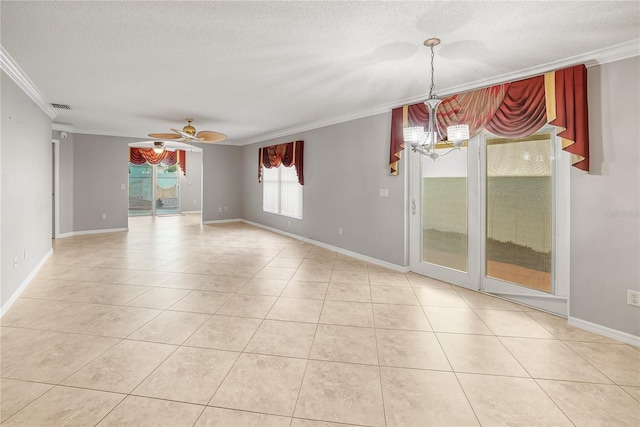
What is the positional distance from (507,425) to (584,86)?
289cm

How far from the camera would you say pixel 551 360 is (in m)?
2.27

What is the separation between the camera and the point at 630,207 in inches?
99.6

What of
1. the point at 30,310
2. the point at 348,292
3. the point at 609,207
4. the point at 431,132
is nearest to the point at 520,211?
the point at 609,207

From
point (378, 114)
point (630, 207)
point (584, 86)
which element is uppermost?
point (378, 114)

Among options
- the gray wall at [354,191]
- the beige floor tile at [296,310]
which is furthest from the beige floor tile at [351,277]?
the beige floor tile at [296,310]

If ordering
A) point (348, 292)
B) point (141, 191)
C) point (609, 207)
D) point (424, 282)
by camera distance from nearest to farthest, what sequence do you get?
1. point (609, 207)
2. point (348, 292)
3. point (424, 282)
4. point (141, 191)

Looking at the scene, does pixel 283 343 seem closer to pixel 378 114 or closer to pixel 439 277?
pixel 439 277

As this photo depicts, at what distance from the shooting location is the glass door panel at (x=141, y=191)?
11102mm

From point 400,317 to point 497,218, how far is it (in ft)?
5.45

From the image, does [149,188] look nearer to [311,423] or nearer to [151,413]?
[151,413]

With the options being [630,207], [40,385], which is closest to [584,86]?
[630,207]

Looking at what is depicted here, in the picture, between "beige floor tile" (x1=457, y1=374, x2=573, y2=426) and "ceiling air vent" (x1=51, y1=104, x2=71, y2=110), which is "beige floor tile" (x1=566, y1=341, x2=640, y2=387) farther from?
"ceiling air vent" (x1=51, y1=104, x2=71, y2=110)

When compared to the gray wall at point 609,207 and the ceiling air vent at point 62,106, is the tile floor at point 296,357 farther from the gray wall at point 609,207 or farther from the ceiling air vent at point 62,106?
the ceiling air vent at point 62,106

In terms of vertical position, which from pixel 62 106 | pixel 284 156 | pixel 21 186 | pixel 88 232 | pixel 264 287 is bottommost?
pixel 264 287
